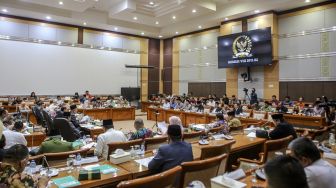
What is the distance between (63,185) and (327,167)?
7.18 feet

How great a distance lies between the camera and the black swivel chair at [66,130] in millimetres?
5898

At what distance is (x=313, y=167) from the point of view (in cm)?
189

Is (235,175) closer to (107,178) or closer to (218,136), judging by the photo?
(107,178)

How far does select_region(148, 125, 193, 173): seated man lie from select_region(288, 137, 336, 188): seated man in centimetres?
119

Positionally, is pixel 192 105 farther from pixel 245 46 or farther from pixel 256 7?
pixel 256 7

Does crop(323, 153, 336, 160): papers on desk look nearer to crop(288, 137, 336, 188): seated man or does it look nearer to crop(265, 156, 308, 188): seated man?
crop(288, 137, 336, 188): seated man

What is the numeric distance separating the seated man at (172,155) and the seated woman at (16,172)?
1087 millimetres

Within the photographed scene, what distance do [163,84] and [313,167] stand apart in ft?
52.8

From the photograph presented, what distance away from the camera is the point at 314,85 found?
1040 centimetres

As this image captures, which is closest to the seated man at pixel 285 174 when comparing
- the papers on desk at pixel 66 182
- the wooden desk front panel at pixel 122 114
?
the papers on desk at pixel 66 182

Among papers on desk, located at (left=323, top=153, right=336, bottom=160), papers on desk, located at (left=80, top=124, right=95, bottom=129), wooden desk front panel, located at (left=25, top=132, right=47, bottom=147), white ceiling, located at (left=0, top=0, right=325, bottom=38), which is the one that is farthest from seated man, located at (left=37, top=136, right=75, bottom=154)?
white ceiling, located at (left=0, top=0, right=325, bottom=38)

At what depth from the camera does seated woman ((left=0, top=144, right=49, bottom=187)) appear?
1894mm

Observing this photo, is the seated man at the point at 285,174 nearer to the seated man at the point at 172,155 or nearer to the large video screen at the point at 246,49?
the seated man at the point at 172,155

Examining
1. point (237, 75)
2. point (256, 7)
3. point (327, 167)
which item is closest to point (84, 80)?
point (237, 75)
